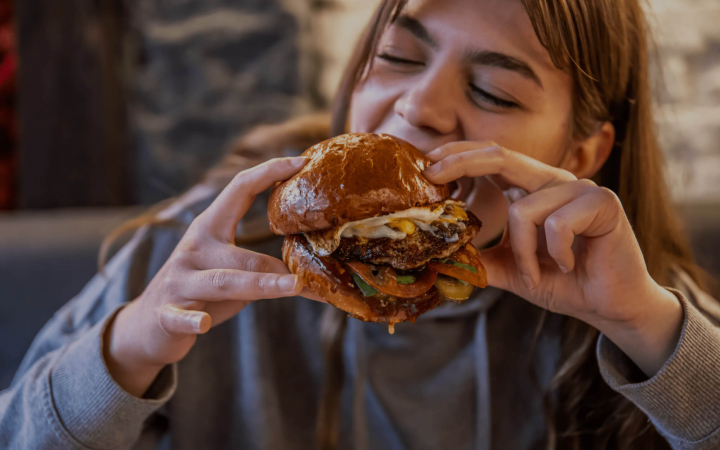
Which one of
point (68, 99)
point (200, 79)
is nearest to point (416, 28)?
point (200, 79)

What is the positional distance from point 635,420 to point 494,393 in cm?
43

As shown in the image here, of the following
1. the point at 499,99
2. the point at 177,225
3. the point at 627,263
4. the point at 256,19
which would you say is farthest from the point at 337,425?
the point at 256,19

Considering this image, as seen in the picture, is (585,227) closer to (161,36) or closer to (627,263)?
(627,263)

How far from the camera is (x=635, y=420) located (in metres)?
1.62

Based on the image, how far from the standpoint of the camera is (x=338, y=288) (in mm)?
1057

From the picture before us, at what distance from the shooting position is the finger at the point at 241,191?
3.64ft

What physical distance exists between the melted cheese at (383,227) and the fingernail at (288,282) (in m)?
0.09

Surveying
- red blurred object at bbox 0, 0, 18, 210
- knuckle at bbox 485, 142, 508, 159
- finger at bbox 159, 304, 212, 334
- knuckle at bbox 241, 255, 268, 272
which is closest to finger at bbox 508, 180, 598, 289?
knuckle at bbox 485, 142, 508, 159

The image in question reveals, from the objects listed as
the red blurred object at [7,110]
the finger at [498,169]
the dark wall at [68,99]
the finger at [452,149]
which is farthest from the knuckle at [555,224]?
the red blurred object at [7,110]

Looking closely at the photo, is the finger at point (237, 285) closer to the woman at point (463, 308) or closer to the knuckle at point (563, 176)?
the woman at point (463, 308)

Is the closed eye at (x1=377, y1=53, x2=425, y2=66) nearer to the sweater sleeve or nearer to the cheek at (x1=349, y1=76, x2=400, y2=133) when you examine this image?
the cheek at (x1=349, y1=76, x2=400, y2=133)

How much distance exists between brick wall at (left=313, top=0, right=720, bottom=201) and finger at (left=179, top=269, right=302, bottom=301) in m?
2.55

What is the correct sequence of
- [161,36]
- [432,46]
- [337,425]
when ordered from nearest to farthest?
[432,46] → [337,425] → [161,36]

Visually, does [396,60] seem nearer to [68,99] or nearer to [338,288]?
[338,288]
